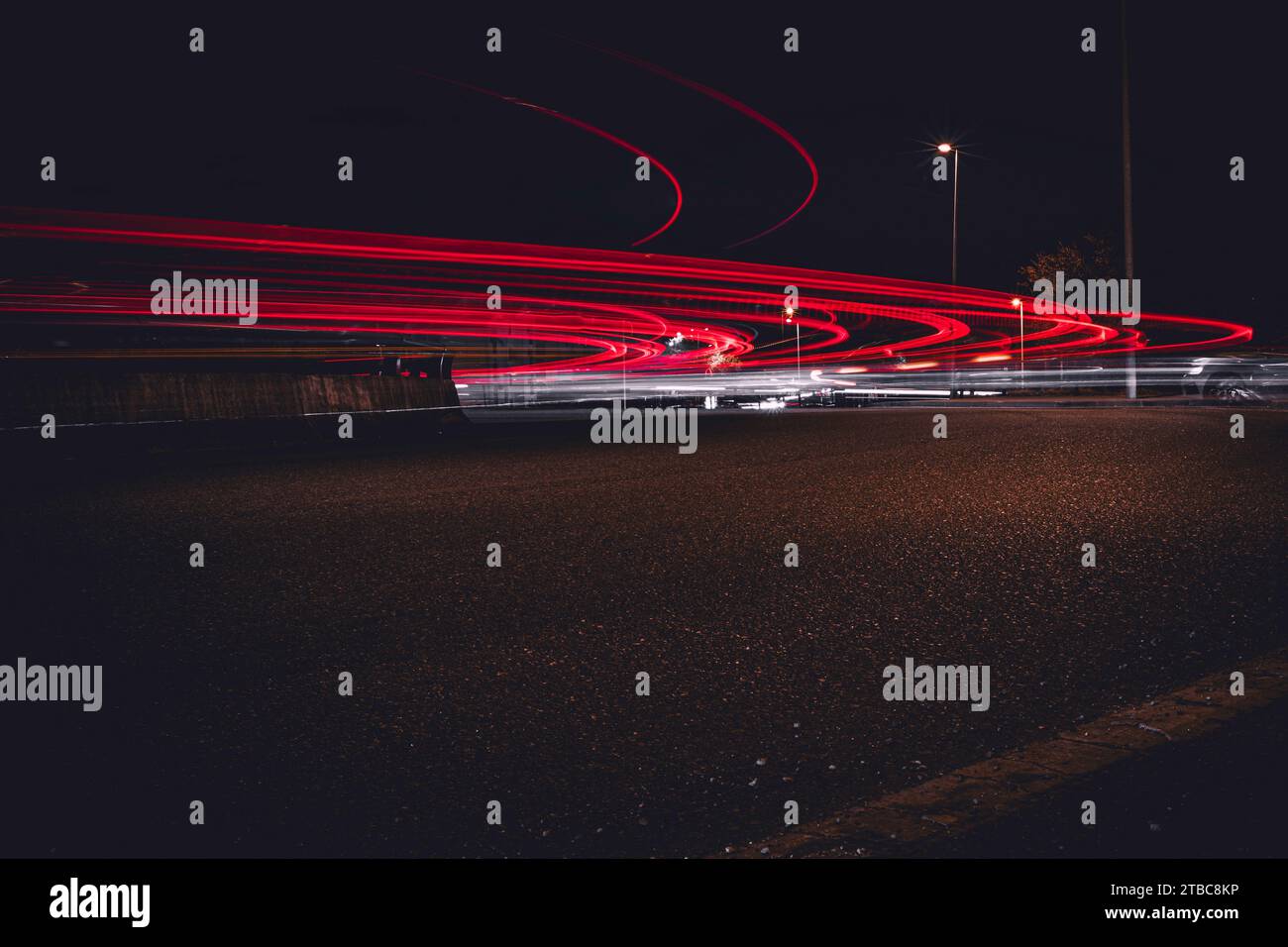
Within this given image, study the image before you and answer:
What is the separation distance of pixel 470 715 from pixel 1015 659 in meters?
2.51

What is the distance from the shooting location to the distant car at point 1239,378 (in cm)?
3275

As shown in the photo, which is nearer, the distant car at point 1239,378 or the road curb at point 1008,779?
the road curb at point 1008,779

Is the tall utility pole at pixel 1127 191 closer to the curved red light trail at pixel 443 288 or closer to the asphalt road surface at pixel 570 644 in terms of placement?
the curved red light trail at pixel 443 288

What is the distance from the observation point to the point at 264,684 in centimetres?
512

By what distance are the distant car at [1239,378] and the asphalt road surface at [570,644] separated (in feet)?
73.6

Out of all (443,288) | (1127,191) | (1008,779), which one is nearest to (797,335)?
(1127,191)

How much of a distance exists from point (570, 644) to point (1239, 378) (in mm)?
32779

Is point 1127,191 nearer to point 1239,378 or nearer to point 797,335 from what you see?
point 1239,378

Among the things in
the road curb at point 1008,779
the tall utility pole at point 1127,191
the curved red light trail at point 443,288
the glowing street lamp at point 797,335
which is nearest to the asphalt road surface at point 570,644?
the road curb at point 1008,779

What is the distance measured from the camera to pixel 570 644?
5840mm

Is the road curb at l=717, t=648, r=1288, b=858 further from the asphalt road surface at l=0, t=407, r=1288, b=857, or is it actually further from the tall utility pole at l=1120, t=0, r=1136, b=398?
the tall utility pole at l=1120, t=0, r=1136, b=398

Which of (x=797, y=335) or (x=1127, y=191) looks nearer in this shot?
(x=1127, y=191)

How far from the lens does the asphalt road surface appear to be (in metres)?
3.72

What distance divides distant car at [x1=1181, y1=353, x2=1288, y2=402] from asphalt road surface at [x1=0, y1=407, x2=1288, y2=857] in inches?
884
